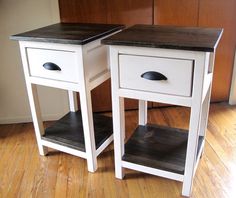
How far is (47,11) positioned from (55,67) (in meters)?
0.63

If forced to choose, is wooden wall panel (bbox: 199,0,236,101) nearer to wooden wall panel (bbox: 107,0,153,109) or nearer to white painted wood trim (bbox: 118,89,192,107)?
wooden wall panel (bbox: 107,0,153,109)

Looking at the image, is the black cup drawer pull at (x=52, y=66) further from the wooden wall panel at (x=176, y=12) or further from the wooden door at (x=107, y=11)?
the wooden wall panel at (x=176, y=12)

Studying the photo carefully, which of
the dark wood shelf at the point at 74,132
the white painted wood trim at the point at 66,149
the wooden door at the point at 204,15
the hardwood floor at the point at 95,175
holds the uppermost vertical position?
the wooden door at the point at 204,15

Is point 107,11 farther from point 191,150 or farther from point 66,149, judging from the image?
point 191,150

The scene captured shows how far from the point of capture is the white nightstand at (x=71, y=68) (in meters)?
1.21

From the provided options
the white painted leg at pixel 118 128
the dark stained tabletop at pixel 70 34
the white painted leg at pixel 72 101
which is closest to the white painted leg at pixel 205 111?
the white painted leg at pixel 118 128

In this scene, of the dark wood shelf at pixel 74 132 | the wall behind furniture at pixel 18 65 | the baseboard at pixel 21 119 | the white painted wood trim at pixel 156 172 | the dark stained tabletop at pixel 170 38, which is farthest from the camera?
the baseboard at pixel 21 119

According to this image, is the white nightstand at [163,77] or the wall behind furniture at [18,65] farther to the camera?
the wall behind furniture at [18,65]

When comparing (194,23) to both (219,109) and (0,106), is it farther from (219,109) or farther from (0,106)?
(0,106)

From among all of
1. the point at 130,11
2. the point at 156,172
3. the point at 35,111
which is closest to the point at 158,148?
the point at 156,172

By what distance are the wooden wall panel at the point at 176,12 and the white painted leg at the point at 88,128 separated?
88 centimetres

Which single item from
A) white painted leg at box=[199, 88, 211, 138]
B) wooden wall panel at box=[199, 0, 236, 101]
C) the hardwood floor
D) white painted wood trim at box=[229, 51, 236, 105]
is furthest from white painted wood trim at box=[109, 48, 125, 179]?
white painted wood trim at box=[229, 51, 236, 105]

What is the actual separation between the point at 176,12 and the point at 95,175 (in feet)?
3.94

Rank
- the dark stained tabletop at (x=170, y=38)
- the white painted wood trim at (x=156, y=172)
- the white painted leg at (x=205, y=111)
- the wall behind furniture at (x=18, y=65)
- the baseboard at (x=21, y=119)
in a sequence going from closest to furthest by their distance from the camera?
1. the dark stained tabletop at (x=170, y=38)
2. the white painted wood trim at (x=156, y=172)
3. the white painted leg at (x=205, y=111)
4. the wall behind furniture at (x=18, y=65)
5. the baseboard at (x=21, y=119)
